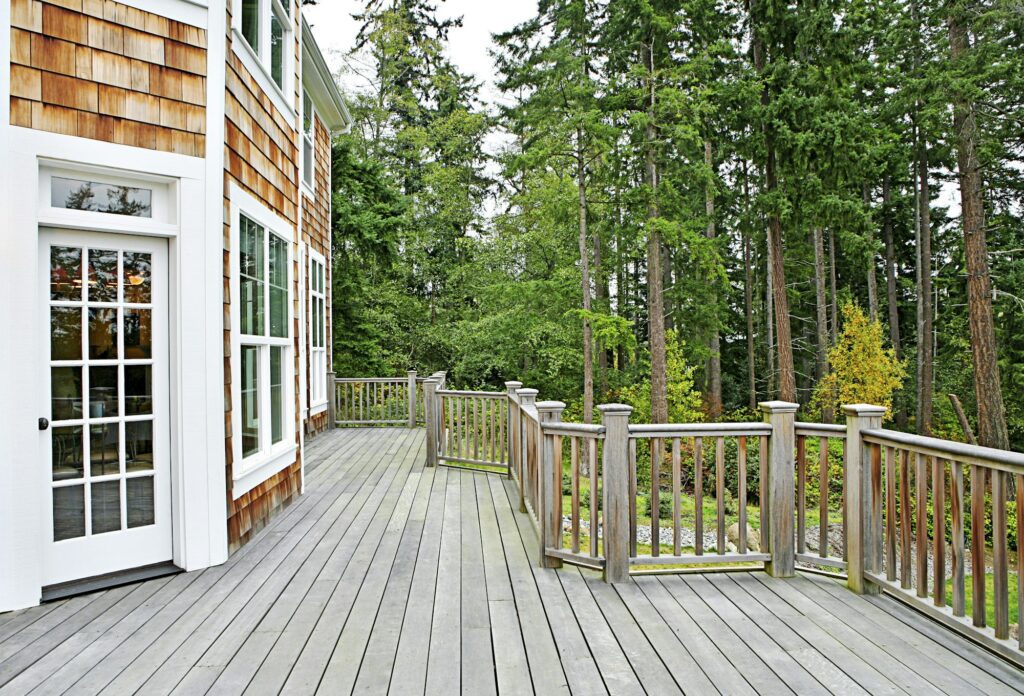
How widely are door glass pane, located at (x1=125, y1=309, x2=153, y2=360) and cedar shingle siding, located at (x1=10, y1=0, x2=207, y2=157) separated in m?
0.94

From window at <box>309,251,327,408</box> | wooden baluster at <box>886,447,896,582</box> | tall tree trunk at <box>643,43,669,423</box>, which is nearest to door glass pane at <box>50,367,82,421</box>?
wooden baluster at <box>886,447,896,582</box>

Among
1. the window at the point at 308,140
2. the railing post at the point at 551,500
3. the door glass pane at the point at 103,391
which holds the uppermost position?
the window at the point at 308,140

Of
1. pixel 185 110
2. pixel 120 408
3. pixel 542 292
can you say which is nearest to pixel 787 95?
pixel 542 292

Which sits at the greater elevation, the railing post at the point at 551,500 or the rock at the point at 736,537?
the railing post at the point at 551,500

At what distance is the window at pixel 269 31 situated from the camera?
171 inches

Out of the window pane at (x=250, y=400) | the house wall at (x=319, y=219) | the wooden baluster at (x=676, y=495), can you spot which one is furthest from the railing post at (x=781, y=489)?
the house wall at (x=319, y=219)

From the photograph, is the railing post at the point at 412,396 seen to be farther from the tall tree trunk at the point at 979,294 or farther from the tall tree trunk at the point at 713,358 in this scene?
the tall tree trunk at the point at 979,294

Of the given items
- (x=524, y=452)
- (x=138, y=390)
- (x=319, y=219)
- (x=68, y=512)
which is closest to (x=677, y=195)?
(x=319, y=219)

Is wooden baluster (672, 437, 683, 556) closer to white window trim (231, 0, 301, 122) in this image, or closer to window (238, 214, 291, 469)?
window (238, 214, 291, 469)

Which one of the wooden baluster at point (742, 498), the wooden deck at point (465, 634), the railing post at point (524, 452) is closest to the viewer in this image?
the wooden deck at point (465, 634)

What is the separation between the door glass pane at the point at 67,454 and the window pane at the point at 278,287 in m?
1.66

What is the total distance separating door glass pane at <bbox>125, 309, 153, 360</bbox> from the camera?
11.0 ft

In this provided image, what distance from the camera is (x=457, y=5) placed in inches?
781

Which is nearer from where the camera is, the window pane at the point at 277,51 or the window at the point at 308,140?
the window pane at the point at 277,51
